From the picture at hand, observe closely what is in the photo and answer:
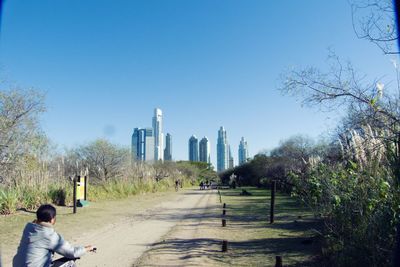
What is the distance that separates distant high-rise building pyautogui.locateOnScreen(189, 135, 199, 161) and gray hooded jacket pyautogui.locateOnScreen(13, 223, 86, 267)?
159 m

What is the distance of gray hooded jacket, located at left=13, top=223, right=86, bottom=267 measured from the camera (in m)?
4.99

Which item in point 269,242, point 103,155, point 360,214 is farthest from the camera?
point 103,155

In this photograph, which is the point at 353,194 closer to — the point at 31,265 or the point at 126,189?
the point at 31,265

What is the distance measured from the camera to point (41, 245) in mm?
5031

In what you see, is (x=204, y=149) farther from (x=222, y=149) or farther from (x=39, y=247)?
(x=39, y=247)

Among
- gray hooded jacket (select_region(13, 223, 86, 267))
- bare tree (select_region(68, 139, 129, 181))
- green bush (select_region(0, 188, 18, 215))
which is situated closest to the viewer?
gray hooded jacket (select_region(13, 223, 86, 267))

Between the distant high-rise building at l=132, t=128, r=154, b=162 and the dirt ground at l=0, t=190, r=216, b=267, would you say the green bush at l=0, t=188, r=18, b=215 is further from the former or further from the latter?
the distant high-rise building at l=132, t=128, r=154, b=162

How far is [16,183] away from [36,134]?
2.61 meters

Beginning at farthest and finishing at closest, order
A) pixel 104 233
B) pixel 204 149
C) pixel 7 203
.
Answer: pixel 204 149 < pixel 7 203 < pixel 104 233

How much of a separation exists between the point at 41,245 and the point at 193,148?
16204 cm

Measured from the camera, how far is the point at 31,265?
496 cm

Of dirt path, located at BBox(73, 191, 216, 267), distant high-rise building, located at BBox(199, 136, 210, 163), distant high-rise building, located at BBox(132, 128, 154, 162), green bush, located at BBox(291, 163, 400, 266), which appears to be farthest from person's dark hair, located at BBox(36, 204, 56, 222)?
distant high-rise building, located at BBox(199, 136, 210, 163)

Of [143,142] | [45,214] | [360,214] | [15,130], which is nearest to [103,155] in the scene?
[15,130]

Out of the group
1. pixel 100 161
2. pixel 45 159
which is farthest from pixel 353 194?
pixel 100 161
